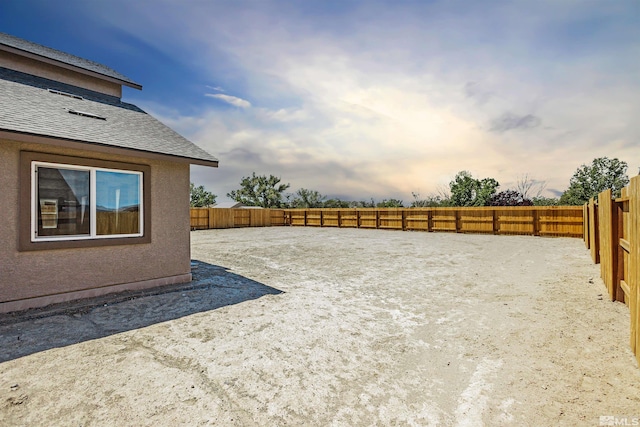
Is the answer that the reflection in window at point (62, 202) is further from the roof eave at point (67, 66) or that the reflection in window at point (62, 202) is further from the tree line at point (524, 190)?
the tree line at point (524, 190)

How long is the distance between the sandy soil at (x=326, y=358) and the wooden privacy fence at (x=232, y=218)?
1682cm

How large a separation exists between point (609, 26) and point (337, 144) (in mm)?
11088

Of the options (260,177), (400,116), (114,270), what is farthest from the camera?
(260,177)

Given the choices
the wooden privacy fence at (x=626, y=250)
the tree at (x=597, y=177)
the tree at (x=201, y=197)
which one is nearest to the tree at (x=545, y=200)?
the tree at (x=597, y=177)

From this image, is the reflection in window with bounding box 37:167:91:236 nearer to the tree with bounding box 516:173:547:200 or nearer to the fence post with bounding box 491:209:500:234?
the fence post with bounding box 491:209:500:234

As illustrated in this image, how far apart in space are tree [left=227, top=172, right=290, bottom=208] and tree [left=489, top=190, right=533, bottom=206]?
29955 millimetres

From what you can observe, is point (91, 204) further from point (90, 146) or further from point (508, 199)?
point (508, 199)

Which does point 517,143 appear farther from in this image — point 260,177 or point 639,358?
point 260,177

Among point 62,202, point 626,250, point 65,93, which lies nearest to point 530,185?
point 626,250

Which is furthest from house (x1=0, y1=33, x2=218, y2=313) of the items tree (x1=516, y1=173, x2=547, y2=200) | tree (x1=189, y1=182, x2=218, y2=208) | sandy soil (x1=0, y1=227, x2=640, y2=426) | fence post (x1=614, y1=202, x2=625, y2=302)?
tree (x1=189, y1=182, x2=218, y2=208)

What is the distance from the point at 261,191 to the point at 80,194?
42543mm

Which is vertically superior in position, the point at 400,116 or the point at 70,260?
the point at 400,116

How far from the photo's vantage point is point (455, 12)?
7.32 m

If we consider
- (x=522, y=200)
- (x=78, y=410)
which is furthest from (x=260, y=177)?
(x=78, y=410)
